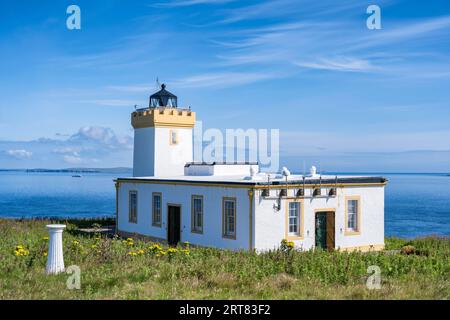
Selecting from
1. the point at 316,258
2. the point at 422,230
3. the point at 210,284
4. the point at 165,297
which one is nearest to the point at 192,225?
the point at 316,258

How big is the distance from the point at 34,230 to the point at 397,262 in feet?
59.2

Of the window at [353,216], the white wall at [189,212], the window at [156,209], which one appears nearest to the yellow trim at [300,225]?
the white wall at [189,212]

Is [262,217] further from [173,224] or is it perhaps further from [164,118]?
[164,118]

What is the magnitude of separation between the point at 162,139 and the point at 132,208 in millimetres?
4272

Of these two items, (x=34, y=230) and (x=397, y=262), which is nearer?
(x=397, y=262)

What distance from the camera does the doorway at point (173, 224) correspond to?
77.8 feet

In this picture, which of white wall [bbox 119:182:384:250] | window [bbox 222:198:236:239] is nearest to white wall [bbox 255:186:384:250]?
white wall [bbox 119:182:384:250]

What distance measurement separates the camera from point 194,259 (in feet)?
51.2

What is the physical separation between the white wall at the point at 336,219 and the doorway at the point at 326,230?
227mm

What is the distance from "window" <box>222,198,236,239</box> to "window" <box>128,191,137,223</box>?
7.02 meters
